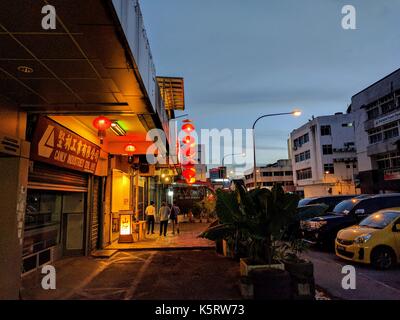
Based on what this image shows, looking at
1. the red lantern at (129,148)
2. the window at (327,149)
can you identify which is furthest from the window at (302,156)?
the red lantern at (129,148)

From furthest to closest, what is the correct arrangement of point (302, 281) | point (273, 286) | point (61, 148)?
point (61, 148) → point (302, 281) → point (273, 286)

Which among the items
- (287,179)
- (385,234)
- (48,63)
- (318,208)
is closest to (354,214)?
(385,234)

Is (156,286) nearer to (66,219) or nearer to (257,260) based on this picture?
(257,260)

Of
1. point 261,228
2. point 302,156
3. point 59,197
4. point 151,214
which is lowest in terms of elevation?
point 151,214

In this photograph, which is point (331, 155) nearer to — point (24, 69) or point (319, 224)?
point (319, 224)

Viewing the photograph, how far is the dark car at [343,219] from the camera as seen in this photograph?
459 inches

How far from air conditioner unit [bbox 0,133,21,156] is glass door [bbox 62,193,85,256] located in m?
4.82

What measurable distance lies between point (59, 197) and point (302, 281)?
8.32 meters

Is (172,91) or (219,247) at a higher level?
(172,91)

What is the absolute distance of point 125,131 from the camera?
418 inches

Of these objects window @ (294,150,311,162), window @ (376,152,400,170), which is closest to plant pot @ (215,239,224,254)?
window @ (376,152,400,170)

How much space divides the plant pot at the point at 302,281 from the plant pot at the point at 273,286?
0.28m

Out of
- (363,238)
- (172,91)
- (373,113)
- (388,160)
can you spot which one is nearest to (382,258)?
(363,238)

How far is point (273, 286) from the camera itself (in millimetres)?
5465
